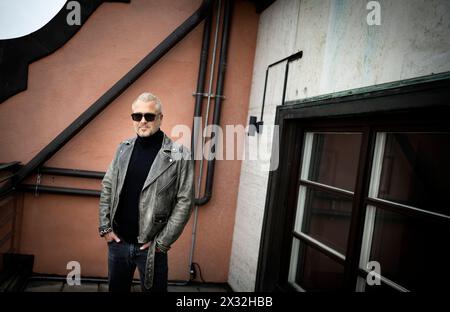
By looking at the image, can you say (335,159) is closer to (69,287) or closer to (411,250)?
(411,250)

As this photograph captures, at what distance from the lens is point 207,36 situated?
4441 millimetres

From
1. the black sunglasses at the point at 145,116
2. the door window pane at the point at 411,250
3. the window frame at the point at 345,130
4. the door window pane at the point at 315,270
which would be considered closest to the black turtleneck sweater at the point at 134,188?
the black sunglasses at the point at 145,116

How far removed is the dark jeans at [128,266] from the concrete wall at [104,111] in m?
1.80

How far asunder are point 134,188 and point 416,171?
2.12 meters

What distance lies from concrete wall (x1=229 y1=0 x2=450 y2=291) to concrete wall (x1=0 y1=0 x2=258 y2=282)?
1.01 feet

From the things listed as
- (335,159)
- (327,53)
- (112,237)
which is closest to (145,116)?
(112,237)

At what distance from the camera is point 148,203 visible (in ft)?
8.50

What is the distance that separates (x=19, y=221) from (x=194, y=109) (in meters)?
2.52

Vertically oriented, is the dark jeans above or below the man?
below

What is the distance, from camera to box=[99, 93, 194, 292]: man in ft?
8.49

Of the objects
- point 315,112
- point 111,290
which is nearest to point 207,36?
point 315,112

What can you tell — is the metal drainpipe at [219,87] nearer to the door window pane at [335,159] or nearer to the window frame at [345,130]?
the window frame at [345,130]

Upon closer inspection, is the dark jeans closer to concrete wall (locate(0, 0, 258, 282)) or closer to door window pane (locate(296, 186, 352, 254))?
door window pane (locate(296, 186, 352, 254))

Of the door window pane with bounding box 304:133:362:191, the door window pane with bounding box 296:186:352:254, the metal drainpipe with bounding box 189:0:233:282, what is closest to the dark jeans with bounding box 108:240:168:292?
the door window pane with bounding box 296:186:352:254
